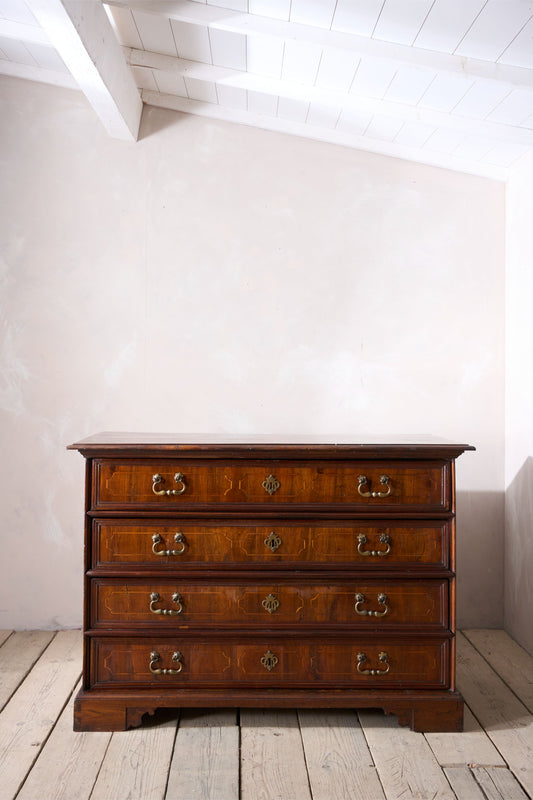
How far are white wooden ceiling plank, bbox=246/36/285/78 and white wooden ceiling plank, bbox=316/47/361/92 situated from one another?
172 mm

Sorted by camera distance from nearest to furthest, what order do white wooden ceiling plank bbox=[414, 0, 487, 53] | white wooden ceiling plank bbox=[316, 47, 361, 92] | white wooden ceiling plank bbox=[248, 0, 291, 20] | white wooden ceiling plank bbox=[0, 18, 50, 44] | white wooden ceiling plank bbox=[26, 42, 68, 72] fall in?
white wooden ceiling plank bbox=[414, 0, 487, 53], white wooden ceiling plank bbox=[248, 0, 291, 20], white wooden ceiling plank bbox=[316, 47, 361, 92], white wooden ceiling plank bbox=[0, 18, 50, 44], white wooden ceiling plank bbox=[26, 42, 68, 72]

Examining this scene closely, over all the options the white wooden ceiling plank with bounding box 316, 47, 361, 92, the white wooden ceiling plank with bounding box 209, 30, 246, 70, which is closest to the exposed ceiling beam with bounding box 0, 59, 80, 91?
the white wooden ceiling plank with bounding box 209, 30, 246, 70

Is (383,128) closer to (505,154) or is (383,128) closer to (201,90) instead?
(505,154)

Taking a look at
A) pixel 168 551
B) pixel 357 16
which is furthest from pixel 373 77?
pixel 168 551

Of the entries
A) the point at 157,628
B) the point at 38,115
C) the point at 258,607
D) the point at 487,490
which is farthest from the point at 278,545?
the point at 38,115

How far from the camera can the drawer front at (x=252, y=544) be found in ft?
7.57

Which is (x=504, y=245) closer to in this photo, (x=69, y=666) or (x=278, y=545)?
(x=278, y=545)

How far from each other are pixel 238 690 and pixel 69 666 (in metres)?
0.90

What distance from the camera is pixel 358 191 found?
3.25m

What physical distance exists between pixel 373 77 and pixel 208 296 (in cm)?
122

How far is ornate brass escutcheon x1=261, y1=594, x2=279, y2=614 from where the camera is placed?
2.31 meters

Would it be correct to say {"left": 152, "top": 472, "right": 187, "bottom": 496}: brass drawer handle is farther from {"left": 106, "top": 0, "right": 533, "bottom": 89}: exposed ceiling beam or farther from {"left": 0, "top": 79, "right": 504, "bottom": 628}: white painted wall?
{"left": 106, "top": 0, "right": 533, "bottom": 89}: exposed ceiling beam

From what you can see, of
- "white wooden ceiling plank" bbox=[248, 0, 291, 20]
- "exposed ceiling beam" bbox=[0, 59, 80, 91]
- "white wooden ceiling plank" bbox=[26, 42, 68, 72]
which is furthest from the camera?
"exposed ceiling beam" bbox=[0, 59, 80, 91]

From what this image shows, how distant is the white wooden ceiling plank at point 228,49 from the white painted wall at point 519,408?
4.47 ft
